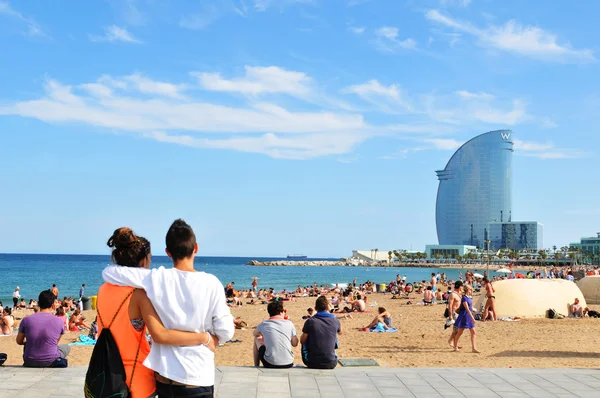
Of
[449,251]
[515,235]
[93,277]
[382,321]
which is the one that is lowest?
A: [93,277]

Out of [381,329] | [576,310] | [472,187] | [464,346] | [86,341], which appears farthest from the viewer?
[472,187]

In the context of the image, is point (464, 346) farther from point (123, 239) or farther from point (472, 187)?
point (472, 187)

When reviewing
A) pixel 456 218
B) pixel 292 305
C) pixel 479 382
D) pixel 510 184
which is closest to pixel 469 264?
pixel 456 218

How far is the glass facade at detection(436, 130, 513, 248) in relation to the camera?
163250 mm

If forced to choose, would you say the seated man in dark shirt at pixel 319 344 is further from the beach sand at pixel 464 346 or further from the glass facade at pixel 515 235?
the glass facade at pixel 515 235

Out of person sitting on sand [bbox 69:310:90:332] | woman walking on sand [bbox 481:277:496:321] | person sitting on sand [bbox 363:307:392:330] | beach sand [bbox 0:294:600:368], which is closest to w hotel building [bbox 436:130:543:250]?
beach sand [bbox 0:294:600:368]

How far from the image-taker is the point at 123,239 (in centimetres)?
315

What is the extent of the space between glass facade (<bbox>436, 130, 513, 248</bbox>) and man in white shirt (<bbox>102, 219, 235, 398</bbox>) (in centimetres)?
16526

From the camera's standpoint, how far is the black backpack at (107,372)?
294 centimetres

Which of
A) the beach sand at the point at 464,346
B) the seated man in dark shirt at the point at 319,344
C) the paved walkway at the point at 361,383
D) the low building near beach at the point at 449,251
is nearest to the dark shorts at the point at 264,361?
the paved walkway at the point at 361,383

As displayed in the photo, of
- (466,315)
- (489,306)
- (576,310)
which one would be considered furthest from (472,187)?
(466,315)

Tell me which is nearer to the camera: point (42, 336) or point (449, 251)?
point (42, 336)

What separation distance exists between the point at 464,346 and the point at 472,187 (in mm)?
156705

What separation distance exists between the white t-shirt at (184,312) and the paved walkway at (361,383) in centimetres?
331
